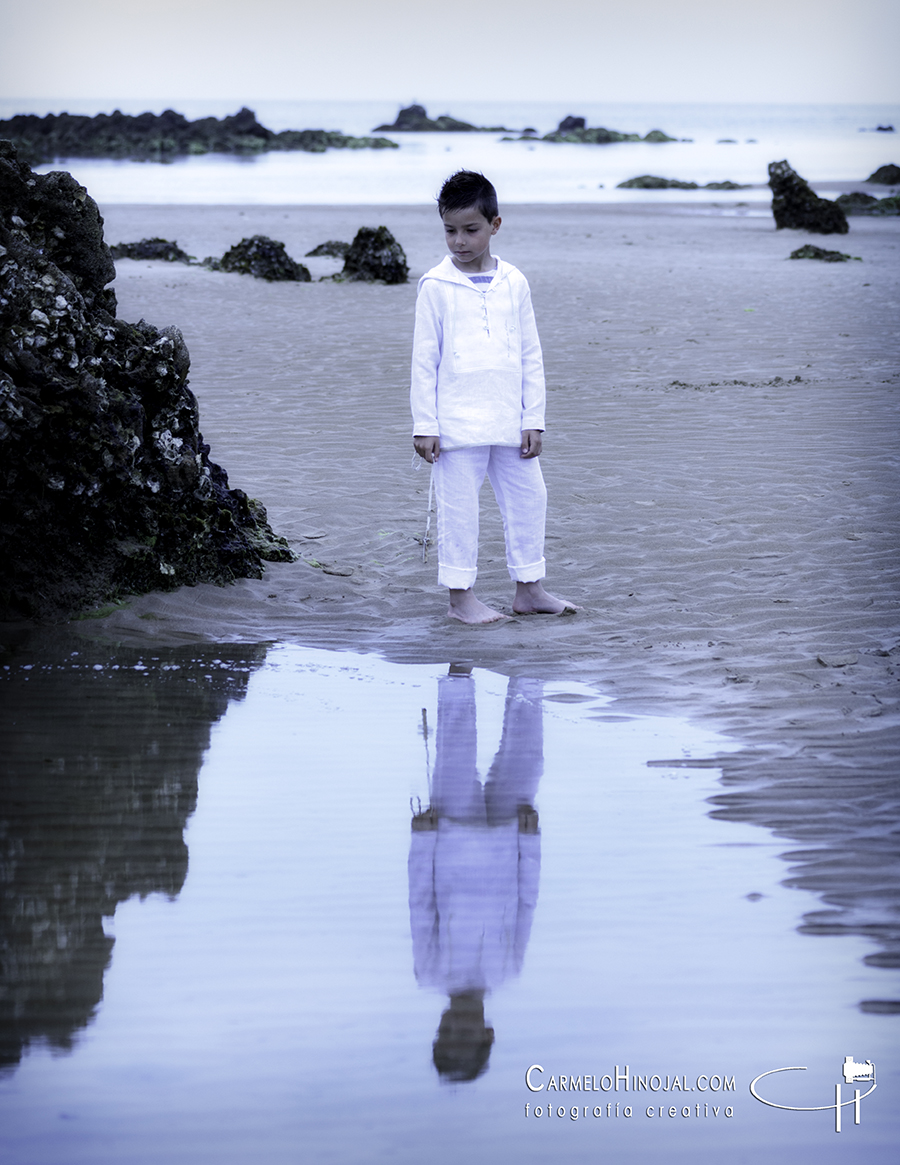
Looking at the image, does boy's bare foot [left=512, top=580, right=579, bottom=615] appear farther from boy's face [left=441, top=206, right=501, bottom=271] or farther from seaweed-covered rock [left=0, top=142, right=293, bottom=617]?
boy's face [left=441, top=206, right=501, bottom=271]

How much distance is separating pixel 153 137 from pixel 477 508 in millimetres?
78072

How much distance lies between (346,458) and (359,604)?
2.93 meters

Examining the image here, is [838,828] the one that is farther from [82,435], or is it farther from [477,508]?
[82,435]

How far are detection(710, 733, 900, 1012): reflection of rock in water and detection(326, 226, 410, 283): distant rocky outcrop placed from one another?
49.6 feet

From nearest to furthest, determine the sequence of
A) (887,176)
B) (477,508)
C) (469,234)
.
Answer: (469,234)
(477,508)
(887,176)

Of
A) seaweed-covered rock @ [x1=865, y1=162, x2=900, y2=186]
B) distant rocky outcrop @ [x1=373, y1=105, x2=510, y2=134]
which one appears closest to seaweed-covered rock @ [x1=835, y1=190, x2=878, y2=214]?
seaweed-covered rock @ [x1=865, y1=162, x2=900, y2=186]

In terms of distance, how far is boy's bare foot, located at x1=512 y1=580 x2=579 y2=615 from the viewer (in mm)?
5684

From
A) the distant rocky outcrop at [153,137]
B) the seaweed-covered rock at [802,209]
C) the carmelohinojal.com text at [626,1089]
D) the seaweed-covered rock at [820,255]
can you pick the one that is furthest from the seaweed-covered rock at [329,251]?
the distant rocky outcrop at [153,137]

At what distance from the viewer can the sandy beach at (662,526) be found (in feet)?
14.2

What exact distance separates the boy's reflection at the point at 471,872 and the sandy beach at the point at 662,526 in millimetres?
583

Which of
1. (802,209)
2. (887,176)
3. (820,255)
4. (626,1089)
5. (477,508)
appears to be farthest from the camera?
(887,176)

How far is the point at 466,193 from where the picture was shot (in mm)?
5027

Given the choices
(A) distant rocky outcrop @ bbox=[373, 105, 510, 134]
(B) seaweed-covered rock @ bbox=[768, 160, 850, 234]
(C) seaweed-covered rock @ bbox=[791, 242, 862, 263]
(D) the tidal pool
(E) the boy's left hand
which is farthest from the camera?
(A) distant rocky outcrop @ bbox=[373, 105, 510, 134]

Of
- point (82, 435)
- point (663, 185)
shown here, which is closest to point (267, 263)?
point (82, 435)
